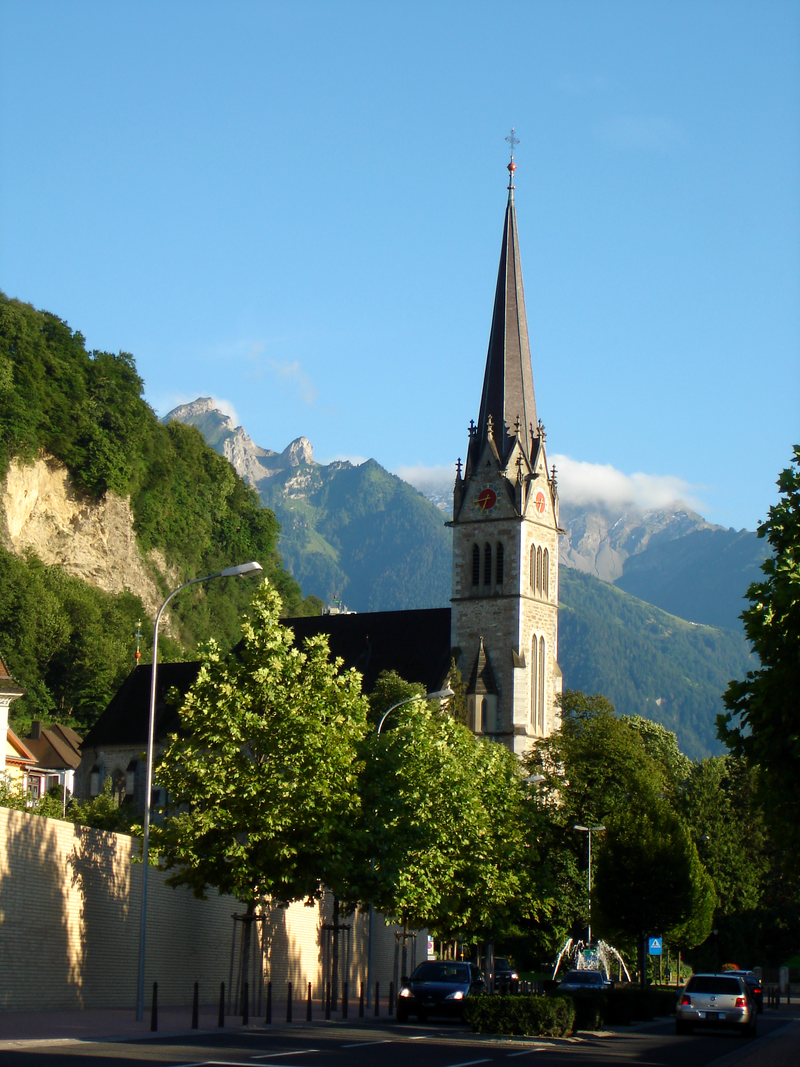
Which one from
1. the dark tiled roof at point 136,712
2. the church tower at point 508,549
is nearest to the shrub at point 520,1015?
the church tower at point 508,549

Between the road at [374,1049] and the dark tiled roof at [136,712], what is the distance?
52800 mm

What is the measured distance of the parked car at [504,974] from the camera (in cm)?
4856

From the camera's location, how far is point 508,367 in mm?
79000

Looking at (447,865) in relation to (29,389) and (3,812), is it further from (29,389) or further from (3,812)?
(29,389)

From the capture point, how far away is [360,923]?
1971 inches

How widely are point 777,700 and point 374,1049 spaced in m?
8.99

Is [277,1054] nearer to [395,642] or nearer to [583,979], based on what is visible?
[583,979]

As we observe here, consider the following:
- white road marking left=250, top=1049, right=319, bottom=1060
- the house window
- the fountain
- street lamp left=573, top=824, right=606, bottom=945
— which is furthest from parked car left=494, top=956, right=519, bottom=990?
white road marking left=250, top=1049, right=319, bottom=1060

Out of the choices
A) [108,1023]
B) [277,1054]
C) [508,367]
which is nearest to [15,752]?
[508,367]

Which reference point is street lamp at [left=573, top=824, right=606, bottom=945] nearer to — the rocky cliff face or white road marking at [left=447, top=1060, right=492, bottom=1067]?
white road marking at [left=447, top=1060, right=492, bottom=1067]

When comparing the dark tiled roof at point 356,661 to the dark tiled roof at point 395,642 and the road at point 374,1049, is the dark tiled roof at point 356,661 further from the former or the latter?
the road at point 374,1049

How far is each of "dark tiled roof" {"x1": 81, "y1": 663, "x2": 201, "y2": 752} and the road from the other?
173 ft

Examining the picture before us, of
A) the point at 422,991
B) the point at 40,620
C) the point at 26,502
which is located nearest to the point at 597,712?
the point at 422,991

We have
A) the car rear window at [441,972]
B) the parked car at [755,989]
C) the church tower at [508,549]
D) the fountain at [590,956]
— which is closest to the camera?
the car rear window at [441,972]
